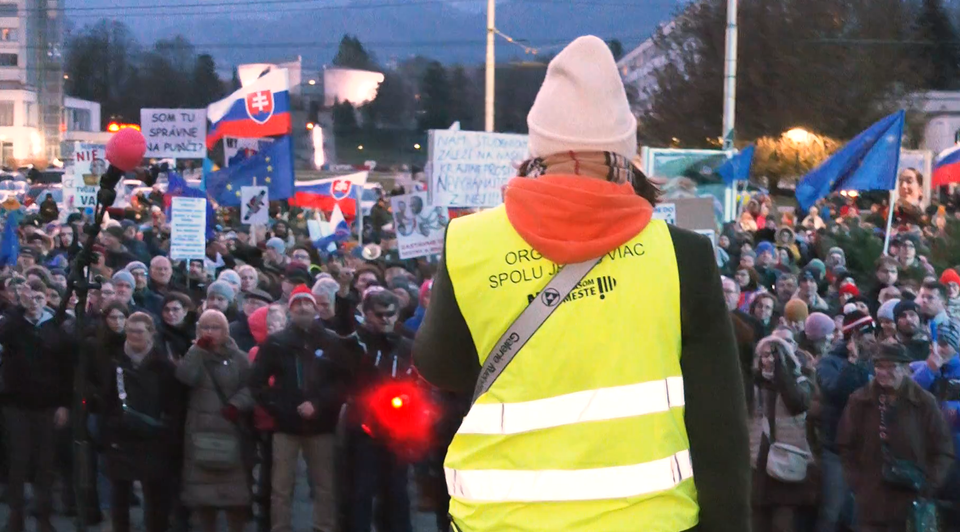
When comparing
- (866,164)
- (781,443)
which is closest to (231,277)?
(781,443)

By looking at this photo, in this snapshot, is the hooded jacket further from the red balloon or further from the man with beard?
the man with beard

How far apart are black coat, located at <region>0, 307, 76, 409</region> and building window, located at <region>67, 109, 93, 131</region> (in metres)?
87.2

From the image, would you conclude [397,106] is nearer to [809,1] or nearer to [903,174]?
[809,1]

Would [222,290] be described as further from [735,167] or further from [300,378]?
[735,167]

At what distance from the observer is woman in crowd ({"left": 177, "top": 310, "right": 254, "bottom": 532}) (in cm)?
816

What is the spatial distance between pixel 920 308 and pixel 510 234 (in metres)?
8.97

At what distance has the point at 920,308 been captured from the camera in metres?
10.6

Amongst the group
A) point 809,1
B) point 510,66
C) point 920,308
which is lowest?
point 920,308

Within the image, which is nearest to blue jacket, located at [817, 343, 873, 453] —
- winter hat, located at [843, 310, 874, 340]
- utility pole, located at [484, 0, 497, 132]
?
winter hat, located at [843, 310, 874, 340]

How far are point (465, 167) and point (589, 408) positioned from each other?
36.0 feet

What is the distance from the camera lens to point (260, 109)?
17.9 m

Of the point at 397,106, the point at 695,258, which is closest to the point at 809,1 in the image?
the point at 397,106

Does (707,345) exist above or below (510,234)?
below

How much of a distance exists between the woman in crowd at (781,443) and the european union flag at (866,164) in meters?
7.94
